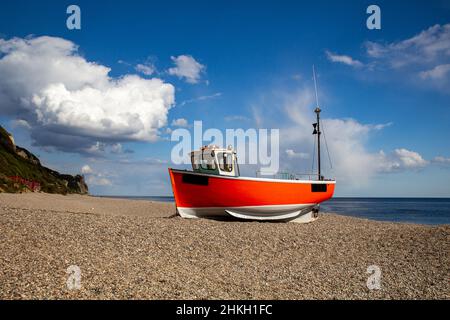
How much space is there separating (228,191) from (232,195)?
0.33 meters

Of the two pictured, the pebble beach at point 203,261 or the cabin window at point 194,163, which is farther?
the cabin window at point 194,163

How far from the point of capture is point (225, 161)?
1920cm

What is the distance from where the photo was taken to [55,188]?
51.8 meters

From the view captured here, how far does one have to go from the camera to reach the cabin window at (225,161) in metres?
Answer: 19.1

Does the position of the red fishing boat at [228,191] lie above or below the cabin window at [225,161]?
below

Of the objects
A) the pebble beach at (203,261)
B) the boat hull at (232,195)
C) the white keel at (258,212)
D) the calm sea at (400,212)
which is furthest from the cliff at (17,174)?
the calm sea at (400,212)

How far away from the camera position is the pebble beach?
7535mm

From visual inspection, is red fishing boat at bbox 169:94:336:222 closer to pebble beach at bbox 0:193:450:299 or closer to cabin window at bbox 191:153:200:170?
cabin window at bbox 191:153:200:170

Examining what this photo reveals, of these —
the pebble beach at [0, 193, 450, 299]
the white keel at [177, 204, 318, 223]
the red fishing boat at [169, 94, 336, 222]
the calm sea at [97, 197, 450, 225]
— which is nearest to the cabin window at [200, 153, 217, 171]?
the red fishing boat at [169, 94, 336, 222]

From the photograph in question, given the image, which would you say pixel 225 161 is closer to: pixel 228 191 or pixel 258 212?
pixel 228 191

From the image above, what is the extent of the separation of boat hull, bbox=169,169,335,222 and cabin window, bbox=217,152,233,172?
3.69ft

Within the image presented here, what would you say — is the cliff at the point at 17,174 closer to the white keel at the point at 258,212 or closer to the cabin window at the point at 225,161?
the white keel at the point at 258,212

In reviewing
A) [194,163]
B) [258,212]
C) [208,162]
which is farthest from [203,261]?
[194,163]

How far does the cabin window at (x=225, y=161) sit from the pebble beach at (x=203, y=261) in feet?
16.2
